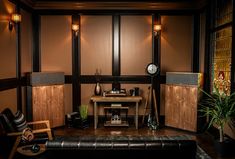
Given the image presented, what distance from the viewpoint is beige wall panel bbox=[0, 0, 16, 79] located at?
177 inches

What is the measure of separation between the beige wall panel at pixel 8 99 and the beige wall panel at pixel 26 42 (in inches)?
28.5

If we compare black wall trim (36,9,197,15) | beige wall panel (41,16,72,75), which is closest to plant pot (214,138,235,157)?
black wall trim (36,9,197,15)

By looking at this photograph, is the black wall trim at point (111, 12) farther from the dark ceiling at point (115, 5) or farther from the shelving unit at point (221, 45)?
the shelving unit at point (221, 45)

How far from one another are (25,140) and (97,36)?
11.0 ft

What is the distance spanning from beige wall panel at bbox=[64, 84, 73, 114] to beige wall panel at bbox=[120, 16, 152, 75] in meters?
1.37

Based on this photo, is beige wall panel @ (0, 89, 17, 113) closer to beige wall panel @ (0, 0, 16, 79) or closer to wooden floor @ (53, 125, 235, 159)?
beige wall panel @ (0, 0, 16, 79)

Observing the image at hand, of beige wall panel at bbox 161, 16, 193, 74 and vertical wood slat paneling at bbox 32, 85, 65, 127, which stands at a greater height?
beige wall panel at bbox 161, 16, 193, 74

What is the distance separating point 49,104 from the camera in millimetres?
5652

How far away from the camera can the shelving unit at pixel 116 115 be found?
19.4 feet

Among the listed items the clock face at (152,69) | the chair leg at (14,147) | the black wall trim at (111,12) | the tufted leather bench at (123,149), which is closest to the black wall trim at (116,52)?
the black wall trim at (111,12)

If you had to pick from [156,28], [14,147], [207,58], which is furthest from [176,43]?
[14,147]

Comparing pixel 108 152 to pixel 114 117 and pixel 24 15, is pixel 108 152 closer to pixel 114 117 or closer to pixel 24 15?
pixel 114 117

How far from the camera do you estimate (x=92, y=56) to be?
20.9 ft

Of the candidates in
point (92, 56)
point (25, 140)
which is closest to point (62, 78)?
point (92, 56)
